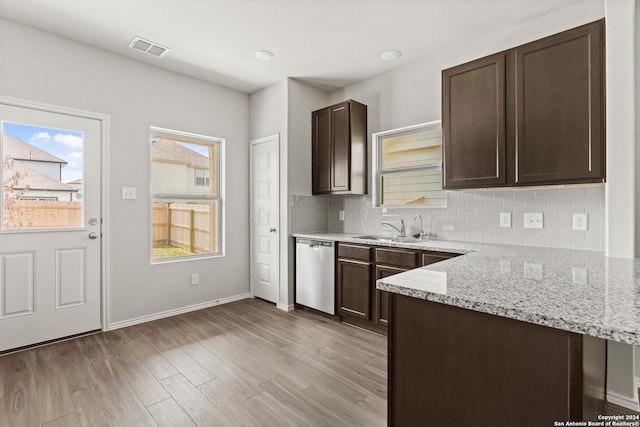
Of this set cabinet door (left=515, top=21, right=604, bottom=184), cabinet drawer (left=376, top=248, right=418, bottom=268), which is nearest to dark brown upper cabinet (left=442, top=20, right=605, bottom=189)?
cabinet door (left=515, top=21, right=604, bottom=184)

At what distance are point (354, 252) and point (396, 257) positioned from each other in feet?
1.61

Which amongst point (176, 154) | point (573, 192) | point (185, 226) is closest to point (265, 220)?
point (185, 226)

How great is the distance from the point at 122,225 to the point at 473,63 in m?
3.66

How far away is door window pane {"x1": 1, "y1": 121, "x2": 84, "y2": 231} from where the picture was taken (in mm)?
2730

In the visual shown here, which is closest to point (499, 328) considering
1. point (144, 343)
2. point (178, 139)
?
point (144, 343)

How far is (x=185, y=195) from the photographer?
3895 millimetres

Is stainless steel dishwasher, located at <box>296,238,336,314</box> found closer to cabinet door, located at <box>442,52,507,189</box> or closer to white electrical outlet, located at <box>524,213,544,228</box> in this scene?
cabinet door, located at <box>442,52,507,189</box>

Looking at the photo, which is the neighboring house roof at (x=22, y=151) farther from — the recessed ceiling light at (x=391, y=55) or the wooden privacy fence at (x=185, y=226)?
the recessed ceiling light at (x=391, y=55)

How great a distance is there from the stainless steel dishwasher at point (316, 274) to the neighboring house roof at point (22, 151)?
2568 mm

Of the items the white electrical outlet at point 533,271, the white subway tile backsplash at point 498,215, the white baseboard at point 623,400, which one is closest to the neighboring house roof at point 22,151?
the white subway tile backsplash at point 498,215

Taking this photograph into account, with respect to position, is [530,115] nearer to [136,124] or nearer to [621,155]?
[621,155]

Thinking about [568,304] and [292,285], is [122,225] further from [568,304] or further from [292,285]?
[568,304]

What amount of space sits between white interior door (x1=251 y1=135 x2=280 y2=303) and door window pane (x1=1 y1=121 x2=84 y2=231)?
6.28 feet

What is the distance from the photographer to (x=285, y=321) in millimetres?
3477
